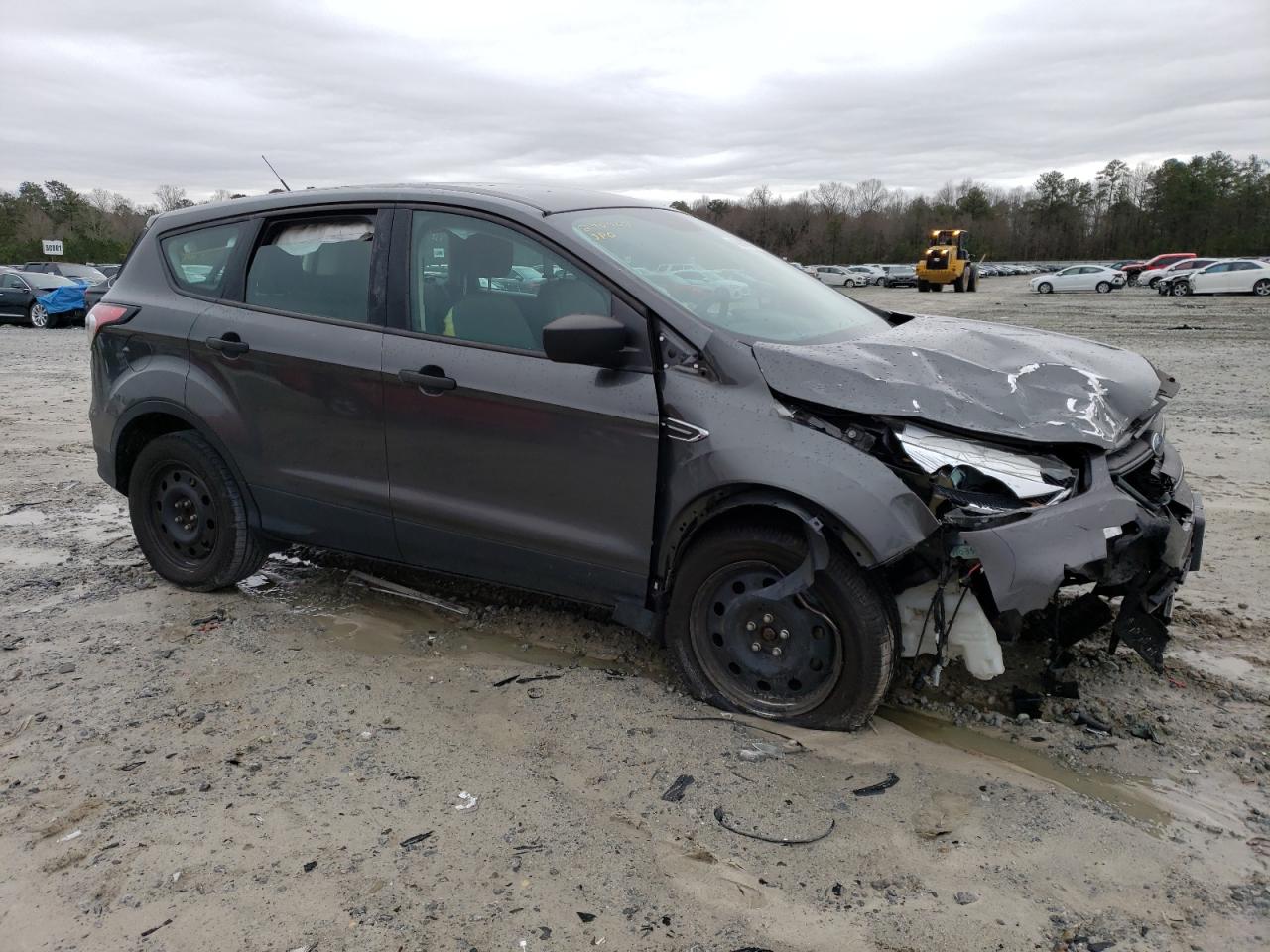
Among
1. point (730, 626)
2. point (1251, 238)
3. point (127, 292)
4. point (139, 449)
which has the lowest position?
point (730, 626)

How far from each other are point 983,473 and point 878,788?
3.52 feet

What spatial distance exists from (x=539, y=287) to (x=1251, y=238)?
308 ft

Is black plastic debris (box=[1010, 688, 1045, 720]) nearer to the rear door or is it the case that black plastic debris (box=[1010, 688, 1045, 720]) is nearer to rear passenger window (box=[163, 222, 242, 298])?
the rear door

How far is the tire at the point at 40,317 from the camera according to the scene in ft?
76.5

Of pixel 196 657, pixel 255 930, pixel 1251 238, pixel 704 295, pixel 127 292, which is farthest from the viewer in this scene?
pixel 1251 238

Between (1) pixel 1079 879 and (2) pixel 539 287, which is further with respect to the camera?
(2) pixel 539 287

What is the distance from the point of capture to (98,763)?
10.6ft

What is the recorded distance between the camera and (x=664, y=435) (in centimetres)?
336

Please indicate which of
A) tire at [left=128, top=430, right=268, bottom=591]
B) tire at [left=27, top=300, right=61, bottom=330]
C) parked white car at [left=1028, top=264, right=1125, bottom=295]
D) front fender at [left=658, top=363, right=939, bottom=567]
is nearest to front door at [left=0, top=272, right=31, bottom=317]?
tire at [left=27, top=300, right=61, bottom=330]

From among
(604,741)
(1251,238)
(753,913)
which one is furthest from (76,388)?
(1251,238)

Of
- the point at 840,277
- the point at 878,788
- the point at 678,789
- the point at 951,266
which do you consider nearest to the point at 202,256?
the point at 678,789

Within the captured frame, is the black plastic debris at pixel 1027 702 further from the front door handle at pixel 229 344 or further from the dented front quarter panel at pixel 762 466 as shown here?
the front door handle at pixel 229 344

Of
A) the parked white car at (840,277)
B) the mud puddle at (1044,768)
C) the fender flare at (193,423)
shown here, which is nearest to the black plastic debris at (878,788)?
the mud puddle at (1044,768)

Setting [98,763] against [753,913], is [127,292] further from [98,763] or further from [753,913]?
[753,913]
